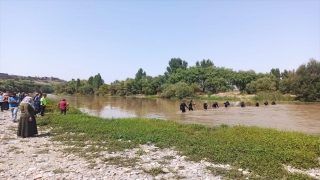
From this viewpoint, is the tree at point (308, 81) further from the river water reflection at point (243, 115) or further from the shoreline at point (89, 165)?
the shoreline at point (89, 165)

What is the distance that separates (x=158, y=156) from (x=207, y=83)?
91.7 meters

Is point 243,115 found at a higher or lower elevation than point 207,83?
lower

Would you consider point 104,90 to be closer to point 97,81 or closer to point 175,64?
point 97,81

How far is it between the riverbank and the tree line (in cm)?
5966

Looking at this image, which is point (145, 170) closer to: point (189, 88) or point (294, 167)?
point (294, 167)

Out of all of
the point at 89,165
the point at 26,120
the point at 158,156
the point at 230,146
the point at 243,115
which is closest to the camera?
the point at 89,165

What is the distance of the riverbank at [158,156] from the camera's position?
6.92 meters

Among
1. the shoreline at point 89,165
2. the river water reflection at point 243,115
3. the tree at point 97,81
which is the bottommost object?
the river water reflection at point 243,115

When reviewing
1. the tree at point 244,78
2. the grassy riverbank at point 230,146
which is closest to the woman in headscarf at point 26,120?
the grassy riverbank at point 230,146

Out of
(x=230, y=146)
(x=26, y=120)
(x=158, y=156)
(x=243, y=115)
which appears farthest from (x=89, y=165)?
(x=243, y=115)

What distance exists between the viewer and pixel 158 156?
347 inches

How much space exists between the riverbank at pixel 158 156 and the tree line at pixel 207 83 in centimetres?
5966

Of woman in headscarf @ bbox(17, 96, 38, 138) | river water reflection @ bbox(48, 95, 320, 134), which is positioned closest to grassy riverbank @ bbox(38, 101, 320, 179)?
woman in headscarf @ bbox(17, 96, 38, 138)

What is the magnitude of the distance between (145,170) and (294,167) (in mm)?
4411
